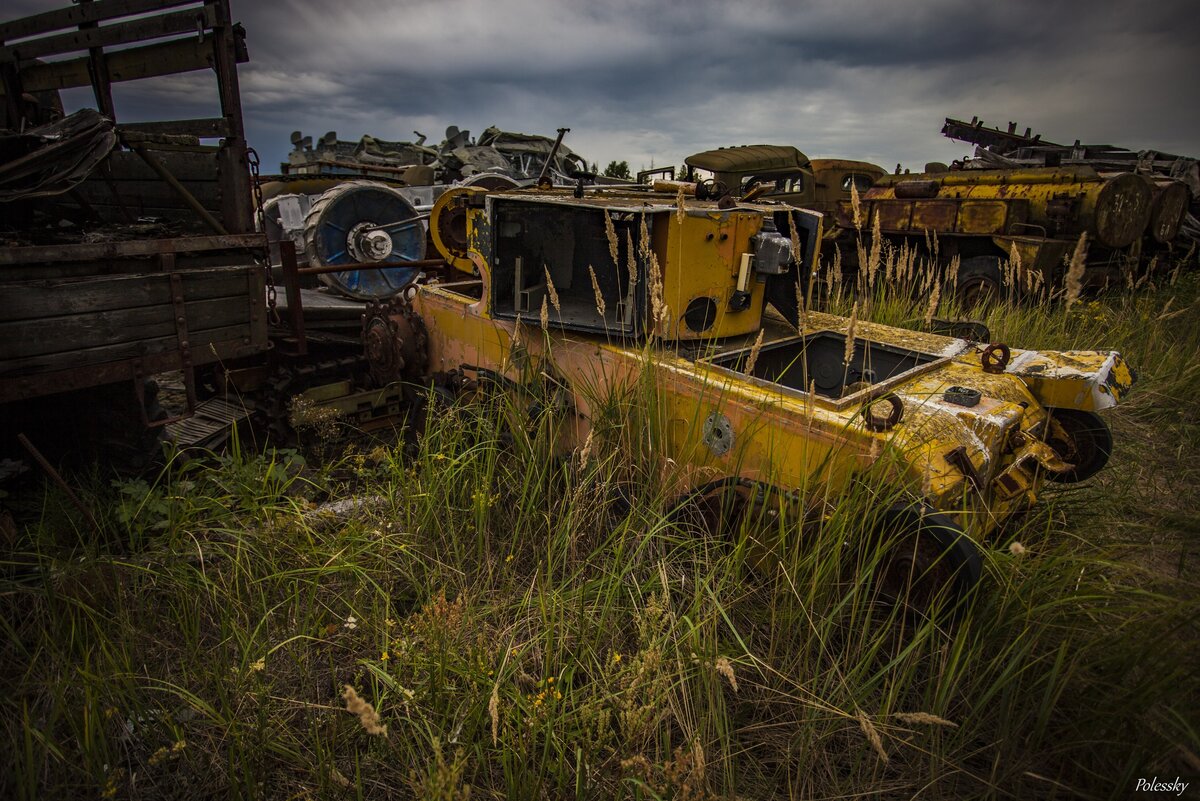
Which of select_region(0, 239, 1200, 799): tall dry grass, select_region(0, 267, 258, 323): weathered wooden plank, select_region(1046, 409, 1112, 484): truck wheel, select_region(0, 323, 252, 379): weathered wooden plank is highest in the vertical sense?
select_region(0, 267, 258, 323): weathered wooden plank

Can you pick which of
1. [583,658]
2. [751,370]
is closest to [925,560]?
[751,370]

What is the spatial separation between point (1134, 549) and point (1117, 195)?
22.6 feet

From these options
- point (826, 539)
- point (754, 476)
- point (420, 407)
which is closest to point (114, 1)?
point (420, 407)

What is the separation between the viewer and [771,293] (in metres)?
4.05

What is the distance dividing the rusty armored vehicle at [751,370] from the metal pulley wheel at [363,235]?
1.90 m

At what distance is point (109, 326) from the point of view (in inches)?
130

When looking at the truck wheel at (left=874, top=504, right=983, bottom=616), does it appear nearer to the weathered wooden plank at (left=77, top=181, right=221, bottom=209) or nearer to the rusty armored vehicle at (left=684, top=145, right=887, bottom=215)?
the weathered wooden plank at (left=77, top=181, right=221, bottom=209)

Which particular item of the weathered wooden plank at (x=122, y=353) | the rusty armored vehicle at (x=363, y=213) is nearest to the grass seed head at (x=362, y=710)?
the weathered wooden plank at (x=122, y=353)

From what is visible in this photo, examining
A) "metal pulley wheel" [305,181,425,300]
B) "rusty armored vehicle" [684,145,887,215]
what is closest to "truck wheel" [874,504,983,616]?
"metal pulley wheel" [305,181,425,300]

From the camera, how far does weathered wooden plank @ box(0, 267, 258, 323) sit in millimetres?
2994

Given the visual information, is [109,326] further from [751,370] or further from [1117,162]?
[1117,162]

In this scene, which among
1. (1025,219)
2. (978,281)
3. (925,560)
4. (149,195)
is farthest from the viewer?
(978,281)

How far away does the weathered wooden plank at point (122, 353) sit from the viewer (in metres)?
3.05

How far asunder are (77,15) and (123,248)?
1.99 metres
